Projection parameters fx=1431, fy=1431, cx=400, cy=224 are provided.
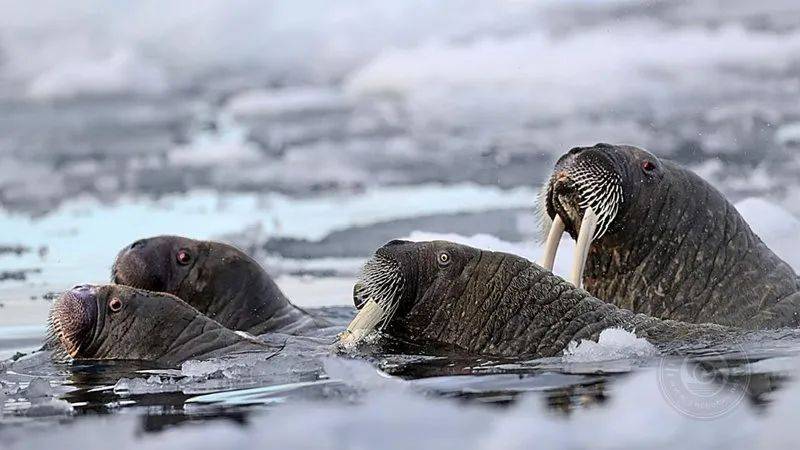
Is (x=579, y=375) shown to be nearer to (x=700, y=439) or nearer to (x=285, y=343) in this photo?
(x=700, y=439)

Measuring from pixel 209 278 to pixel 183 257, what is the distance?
0.83 feet

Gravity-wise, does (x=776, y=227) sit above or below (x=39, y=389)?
above

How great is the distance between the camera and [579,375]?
6.76 metres

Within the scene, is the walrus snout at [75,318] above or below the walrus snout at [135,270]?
below

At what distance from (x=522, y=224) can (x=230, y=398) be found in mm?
8926

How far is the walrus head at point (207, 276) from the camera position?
35.0 ft

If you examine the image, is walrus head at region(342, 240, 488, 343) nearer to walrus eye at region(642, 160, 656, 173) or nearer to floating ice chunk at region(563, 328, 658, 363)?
floating ice chunk at region(563, 328, 658, 363)

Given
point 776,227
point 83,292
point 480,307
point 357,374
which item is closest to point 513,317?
point 480,307

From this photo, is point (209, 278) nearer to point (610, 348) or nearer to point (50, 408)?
point (610, 348)

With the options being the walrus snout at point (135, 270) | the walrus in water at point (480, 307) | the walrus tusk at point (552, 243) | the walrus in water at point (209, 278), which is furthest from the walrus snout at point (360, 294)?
the walrus snout at point (135, 270)

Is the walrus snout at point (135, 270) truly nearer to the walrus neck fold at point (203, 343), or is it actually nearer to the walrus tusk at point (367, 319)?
the walrus neck fold at point (203, 343)

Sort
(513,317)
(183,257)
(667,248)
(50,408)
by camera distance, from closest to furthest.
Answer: (50,408) < (513,317) < (667,248) < (183,257)

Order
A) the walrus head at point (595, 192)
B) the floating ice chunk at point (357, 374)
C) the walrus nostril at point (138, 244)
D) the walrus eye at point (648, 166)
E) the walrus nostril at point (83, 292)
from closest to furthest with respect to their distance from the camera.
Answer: the floating ice chunk at point (357, 374), the walrus head at point (595, 192), the walrus nostril at point (83, 292), the walrus eye at point (648, 166), the walrus nostril at point (138, 244)

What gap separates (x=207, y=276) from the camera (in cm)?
1082
